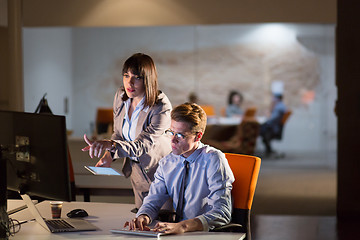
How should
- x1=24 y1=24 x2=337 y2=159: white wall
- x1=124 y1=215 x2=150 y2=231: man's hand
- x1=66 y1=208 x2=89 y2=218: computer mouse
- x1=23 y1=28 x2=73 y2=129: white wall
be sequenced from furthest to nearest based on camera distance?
1. x1=24 y1=24 x2=337 y2=159: white wall
2. x1=23 y1=28 x2=73 y2=129: white wall
3. x1=66 y1=208 x2=89 y2=218: computer mouse
4. x1=124 y1=215 x2=150 y2=231: man's hand

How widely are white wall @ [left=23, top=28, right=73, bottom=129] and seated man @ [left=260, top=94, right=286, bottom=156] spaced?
3.92m

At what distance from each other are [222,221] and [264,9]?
4342 millimetres

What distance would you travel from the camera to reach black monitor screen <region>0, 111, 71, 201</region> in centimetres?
268

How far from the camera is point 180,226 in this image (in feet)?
9.11

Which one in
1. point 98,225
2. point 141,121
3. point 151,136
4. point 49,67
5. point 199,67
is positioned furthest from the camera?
point 199,67

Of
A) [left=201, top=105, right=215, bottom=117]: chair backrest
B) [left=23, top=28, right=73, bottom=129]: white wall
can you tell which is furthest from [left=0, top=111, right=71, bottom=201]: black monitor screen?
[left=201, top=105, right=215, bottom=117]: chair backrest

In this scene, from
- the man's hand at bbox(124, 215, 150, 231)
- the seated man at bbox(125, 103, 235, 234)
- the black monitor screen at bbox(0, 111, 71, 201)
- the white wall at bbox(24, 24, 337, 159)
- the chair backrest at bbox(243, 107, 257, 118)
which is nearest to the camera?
the black monitor screen at bbox(0, 111, 71, 201)

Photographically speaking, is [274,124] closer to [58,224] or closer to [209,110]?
[209,110]

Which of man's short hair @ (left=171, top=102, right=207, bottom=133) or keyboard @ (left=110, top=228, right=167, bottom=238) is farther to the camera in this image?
man's short hair @ (left=171, top=102, right=207, bottom=133)

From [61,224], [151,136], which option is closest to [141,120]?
[151,136]

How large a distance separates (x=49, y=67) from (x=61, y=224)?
524 cm

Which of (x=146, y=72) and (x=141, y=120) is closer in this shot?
(x=146, y=72)

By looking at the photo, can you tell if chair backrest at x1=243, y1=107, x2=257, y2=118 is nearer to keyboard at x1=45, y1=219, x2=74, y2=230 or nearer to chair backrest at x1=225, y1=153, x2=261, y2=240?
chair backrest at x1=225, y1=153, x2=261, y2=240

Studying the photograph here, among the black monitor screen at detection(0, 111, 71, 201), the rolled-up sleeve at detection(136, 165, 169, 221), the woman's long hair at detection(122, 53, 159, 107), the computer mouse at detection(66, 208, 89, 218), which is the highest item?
the woman's long hair at detection(122, 53, 159, 107)
